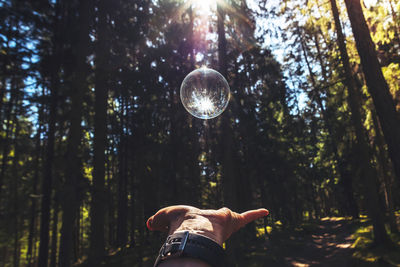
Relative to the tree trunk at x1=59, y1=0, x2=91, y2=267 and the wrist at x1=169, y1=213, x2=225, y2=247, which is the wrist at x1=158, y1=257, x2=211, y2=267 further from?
the tree trunk at x1=59, y1=0, x2=91, y2=267

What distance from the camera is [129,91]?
52.5 feet

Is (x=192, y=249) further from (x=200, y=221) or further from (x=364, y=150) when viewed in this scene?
(x=364, y=150)

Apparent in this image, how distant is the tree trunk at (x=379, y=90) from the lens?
7988 mm

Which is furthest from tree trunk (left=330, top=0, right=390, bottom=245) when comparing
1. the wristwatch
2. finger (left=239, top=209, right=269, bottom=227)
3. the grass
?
the wristwatch

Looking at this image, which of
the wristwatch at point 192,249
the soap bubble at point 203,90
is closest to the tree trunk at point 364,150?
the soap bubble at point 203,90

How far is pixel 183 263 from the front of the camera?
123 centimetres

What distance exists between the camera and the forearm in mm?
1220

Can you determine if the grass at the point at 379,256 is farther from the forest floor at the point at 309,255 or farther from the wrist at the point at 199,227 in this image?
the wrist at the point at 199,227

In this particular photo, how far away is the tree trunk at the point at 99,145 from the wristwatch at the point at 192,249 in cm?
1015

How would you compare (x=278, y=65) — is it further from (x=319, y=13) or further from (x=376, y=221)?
(x=376, y=221)

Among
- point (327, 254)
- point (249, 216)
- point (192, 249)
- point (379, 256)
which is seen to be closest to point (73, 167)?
point (249, 216)

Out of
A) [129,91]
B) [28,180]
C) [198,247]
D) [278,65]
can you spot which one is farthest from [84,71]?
[28,180]

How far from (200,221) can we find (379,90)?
887cm

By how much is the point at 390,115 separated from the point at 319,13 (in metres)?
7.16
